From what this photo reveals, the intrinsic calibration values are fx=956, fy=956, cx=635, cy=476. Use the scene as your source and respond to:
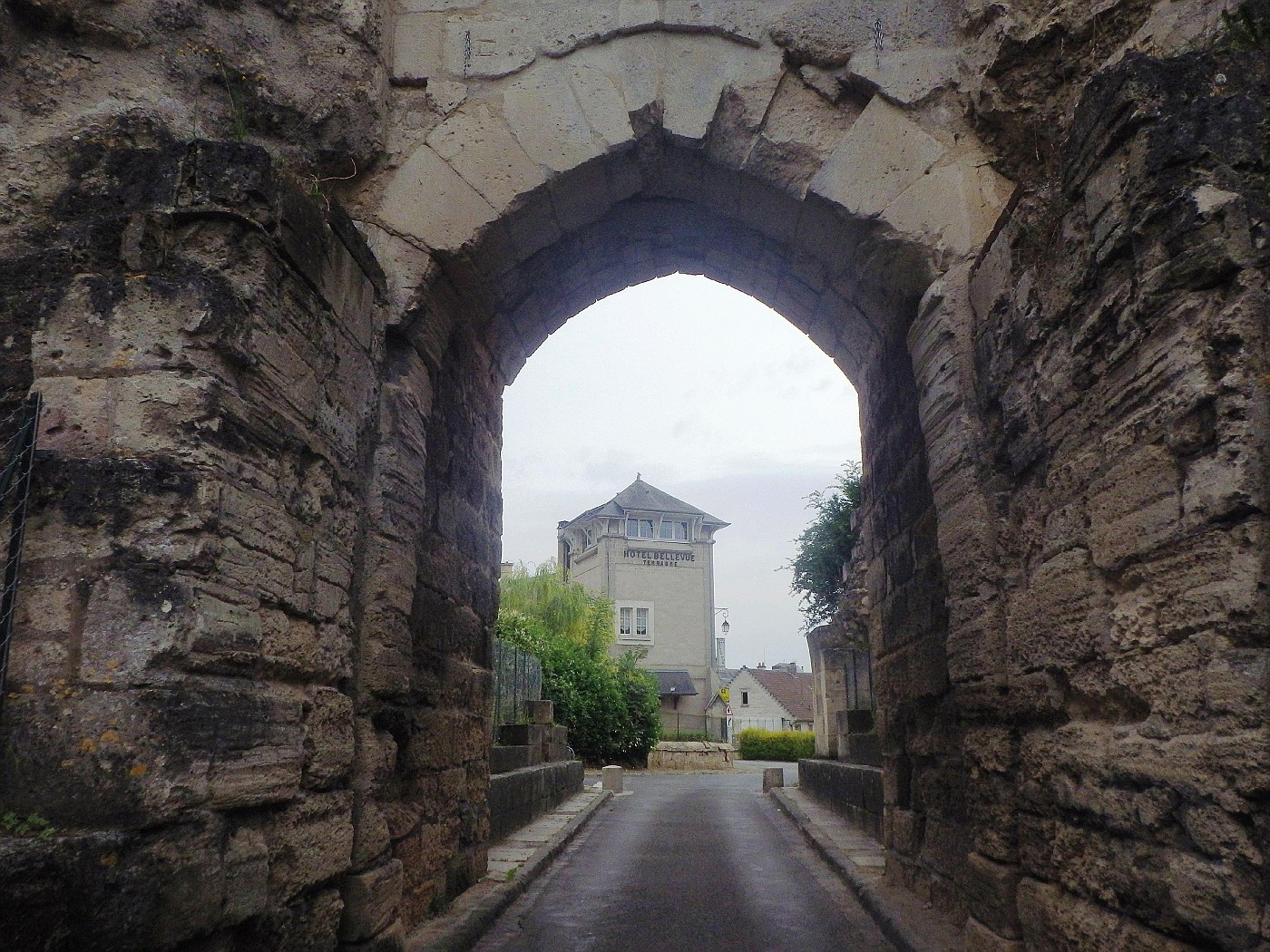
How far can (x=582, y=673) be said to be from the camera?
806 inches

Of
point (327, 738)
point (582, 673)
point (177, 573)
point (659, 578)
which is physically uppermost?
point (659, 578)

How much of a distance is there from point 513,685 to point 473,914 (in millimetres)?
6405

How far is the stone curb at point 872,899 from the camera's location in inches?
152

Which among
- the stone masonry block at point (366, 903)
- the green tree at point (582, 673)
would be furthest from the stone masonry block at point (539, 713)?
the stone masonry block at point (366, 903)

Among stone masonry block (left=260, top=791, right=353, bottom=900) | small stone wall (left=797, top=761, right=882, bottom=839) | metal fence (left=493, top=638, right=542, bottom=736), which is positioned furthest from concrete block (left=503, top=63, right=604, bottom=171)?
metal fence (left=493, top=638, right=542, bottom=736)

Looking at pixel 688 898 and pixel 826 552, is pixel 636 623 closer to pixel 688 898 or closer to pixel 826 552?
pixel 826 552

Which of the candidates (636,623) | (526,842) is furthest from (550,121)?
(636,623)

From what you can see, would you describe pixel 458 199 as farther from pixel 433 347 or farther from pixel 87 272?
pixel 87 272

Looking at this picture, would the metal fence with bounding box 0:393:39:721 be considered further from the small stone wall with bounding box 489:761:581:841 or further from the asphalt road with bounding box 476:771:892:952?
the small stone wall with bounding box 489:761:581:841

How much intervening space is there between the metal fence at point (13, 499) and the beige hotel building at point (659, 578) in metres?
35.0

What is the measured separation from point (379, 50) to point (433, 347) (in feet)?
4.52

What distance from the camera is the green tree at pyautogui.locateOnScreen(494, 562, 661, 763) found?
19.3 m

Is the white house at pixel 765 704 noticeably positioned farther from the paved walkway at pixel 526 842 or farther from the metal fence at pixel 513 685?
the paved walkway at pixel 526 842

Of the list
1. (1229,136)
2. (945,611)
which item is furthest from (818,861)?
(1229,136)
